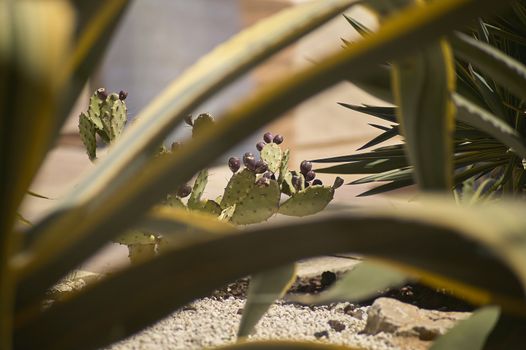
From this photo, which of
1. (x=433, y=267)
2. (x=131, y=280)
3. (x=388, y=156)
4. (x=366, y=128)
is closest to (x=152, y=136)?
(x=131, y=280)

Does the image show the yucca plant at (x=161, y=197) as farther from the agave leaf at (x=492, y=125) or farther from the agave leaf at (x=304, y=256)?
the agave leaf at (x=492, y=125)

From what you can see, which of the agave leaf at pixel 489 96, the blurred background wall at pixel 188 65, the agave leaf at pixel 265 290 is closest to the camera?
the agave leaf at pixel 265 290

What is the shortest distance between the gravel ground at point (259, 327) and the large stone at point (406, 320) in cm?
2

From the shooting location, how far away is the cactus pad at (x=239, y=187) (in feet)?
6.37

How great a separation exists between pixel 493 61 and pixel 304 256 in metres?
0.37

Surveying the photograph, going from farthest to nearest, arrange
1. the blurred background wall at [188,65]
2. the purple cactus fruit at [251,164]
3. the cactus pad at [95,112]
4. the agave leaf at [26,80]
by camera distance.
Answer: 1. the blurred background wall at [188,65]
2. the cactus pad at [95,112]
3. the purple cactus fruit at [251,164]
4. the agave leaf at [26,80]

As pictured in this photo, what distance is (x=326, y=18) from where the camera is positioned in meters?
0.70

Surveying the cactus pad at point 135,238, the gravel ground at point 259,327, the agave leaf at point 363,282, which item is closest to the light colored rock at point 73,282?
the cactus pad at point 135,238

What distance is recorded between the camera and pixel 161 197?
571mm

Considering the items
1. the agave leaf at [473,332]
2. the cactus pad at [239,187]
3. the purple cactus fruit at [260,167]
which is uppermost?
the purple cactus fruit at [260,167]

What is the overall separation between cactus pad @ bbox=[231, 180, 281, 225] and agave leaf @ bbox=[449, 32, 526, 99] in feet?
3.68

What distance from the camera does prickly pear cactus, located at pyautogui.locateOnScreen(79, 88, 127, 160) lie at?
6.75ft

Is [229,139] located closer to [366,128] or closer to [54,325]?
[54,325]

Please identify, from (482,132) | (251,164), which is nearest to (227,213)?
(251,164)
